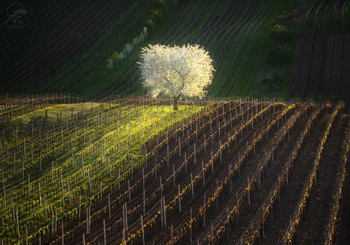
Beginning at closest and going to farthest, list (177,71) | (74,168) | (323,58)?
1. (74,168)
2. (177,71)
3. (323,58)

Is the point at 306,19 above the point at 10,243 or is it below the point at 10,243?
above

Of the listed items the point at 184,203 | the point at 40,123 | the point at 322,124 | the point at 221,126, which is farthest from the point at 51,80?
the point at 184,203

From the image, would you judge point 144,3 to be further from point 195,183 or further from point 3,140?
point 195,183

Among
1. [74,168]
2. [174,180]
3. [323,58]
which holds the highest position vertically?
[323,58]

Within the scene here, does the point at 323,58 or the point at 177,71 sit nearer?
the point at 177,71

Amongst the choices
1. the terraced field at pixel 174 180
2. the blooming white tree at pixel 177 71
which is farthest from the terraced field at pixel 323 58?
the blooming white tree at pixel 177 71

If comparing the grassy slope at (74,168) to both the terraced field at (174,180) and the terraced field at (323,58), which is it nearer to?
the terraced field at (174,180)

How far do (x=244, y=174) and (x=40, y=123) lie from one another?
86.0 feet

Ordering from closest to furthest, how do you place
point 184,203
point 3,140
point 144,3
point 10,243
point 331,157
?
point 10,243 < point 184,203 < point 331,157 < point 3,140 < point 144,3

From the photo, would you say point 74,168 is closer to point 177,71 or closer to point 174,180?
point 174,180

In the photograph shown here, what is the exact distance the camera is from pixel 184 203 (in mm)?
22328

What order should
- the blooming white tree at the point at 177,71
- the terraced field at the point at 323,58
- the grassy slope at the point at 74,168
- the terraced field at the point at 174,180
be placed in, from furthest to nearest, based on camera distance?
the terraced field at the point at 323,58
the blooming white tree at the point at 177,71
the grassy slope at the point at 74,168
the terraced field at the point at 174,180

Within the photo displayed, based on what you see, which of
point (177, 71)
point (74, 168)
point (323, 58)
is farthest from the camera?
point (323, 58)

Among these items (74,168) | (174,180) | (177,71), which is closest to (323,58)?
(177,71)
